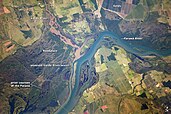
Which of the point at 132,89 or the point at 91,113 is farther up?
the point at 132,89

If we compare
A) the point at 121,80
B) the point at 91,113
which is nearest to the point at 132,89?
the point at 121,80

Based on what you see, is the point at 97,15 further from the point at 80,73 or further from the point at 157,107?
the point at 157,107

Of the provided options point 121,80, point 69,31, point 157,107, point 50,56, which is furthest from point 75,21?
point 157,107

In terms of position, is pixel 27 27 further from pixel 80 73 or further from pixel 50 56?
pixel 80 73

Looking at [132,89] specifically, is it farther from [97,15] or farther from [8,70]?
[8,70]

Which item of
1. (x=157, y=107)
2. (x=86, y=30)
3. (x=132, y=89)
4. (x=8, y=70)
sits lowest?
(x=157, y=107)

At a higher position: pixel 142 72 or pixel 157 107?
pixel 142 72

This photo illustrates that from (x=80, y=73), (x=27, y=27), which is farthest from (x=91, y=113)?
(x=27, y=27)
